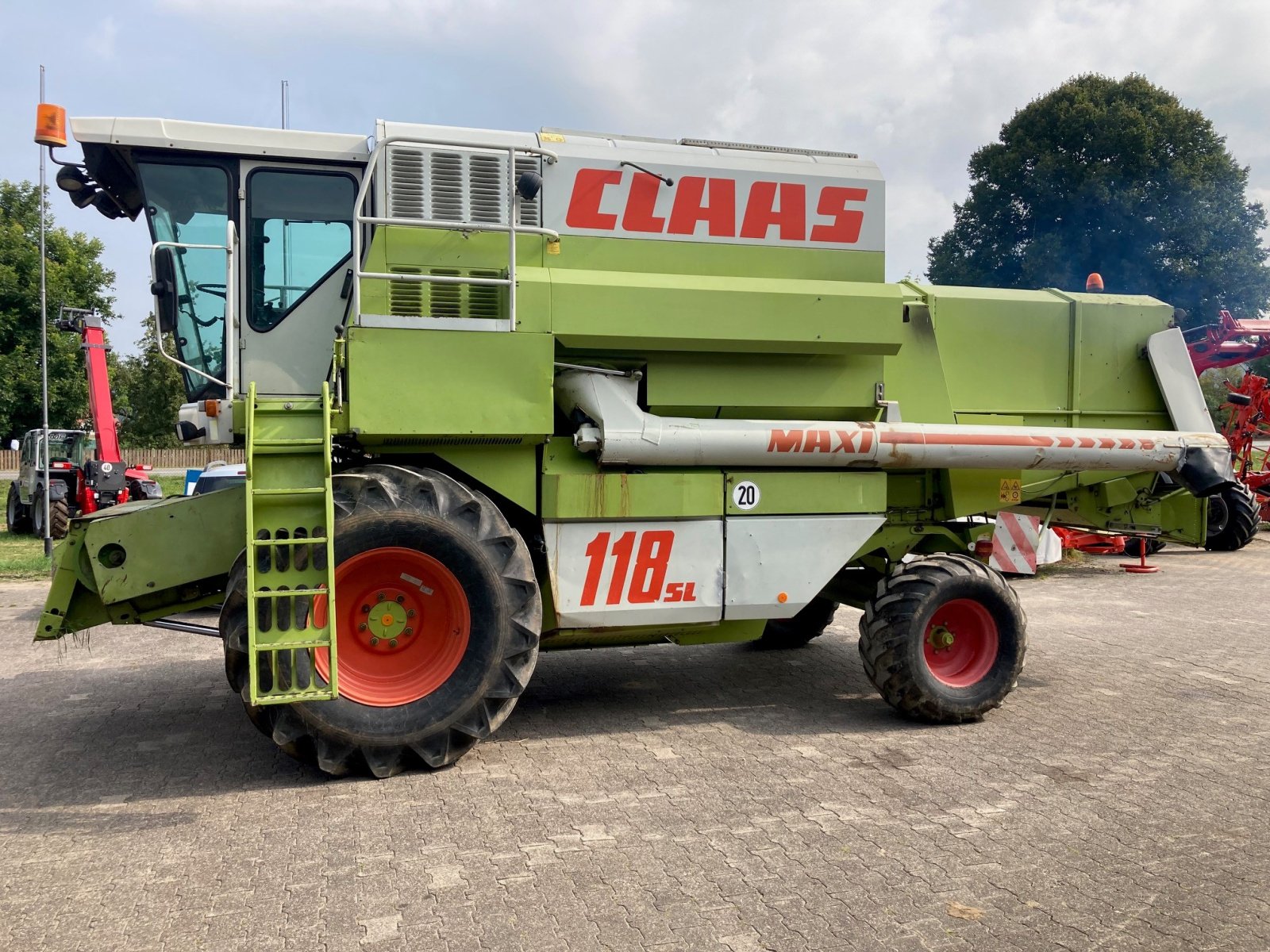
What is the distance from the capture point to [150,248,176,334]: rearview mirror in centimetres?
530

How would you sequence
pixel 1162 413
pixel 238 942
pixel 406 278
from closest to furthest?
pixel 238 942 → pixel 406 278 → pixel 1162 413

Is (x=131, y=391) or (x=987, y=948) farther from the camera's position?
(x=131, y=391)

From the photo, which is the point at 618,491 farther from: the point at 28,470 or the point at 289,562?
the point at 28,470

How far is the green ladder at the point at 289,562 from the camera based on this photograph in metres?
4.36

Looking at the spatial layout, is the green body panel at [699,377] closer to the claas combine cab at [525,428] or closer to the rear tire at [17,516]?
the claas combine cab at [525,428]

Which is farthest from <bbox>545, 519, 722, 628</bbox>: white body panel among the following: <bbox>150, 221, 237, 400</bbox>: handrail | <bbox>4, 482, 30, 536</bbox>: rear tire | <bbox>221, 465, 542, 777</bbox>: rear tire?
<bbox>4, 482, 30, 536</bbox>: rear tire

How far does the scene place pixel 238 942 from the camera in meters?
3.17

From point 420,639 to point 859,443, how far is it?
9.17 ft

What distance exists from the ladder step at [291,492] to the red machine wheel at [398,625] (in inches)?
19.9

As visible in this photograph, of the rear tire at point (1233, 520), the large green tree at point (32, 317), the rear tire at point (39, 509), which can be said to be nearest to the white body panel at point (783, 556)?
the rear tire at point (1233, 520)

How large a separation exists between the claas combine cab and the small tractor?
11393 mm

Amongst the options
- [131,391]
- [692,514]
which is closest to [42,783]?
[692,514]

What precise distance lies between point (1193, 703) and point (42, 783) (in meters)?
6.78

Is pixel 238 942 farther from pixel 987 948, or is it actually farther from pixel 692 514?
pixel 692 514
